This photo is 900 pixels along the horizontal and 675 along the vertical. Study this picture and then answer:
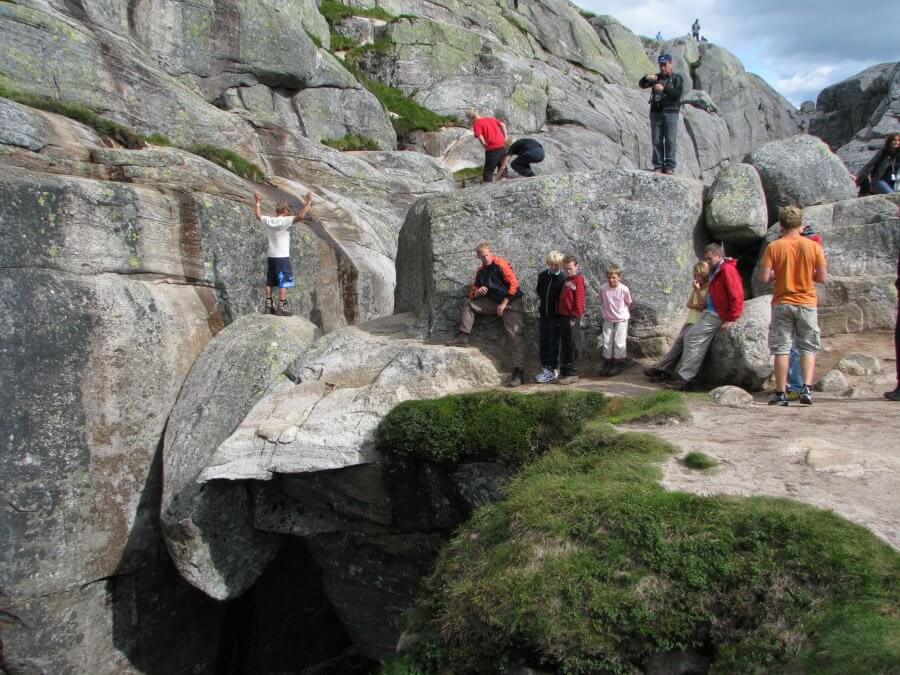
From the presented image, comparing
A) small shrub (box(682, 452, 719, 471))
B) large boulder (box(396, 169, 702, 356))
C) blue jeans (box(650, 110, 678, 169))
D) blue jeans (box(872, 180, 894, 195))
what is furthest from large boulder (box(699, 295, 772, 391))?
blue jeans (box(872, 180, 894, 195))

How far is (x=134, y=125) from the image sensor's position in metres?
17.5

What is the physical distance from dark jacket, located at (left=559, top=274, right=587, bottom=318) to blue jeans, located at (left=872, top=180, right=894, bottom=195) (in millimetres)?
6343

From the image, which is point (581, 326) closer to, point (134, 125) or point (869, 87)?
point (134, 125)

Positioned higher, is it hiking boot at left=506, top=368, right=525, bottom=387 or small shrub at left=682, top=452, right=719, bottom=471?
hiking boot at left=506, top=368, right=525, bottom=387

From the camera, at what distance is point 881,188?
42.1 feet

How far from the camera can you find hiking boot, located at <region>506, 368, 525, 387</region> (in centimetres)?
1126

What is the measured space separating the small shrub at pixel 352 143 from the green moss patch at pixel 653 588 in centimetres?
2105

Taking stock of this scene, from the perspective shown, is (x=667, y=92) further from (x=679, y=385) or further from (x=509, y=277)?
(x=679, y=385)

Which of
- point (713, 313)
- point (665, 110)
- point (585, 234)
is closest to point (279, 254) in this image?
point (585, 234)

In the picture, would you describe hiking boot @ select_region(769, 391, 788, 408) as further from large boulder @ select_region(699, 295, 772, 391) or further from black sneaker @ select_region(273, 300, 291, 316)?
black sneaker @ select_region(273, 300, 291, 316)

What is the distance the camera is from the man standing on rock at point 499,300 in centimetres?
1156

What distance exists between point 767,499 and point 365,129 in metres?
23.7

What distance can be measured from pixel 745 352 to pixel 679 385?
109 centimetres

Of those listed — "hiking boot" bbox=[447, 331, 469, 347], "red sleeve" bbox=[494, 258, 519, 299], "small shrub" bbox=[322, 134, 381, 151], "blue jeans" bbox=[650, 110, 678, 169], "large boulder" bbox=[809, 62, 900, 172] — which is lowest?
"hiking boot" bbox=[447, 331, 469, 347]
